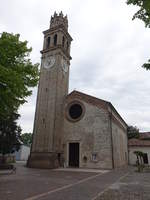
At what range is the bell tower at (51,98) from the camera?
21.8 m

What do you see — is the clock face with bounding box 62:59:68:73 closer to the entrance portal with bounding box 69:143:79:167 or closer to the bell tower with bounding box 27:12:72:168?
the bell tower with bounding box 27:12:72:168

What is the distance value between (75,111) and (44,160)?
779 cm

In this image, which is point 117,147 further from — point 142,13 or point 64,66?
point 142,13

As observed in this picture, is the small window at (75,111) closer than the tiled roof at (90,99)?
No

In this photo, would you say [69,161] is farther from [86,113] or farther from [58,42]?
[58,42]

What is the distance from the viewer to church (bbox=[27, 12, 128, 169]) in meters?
21.3

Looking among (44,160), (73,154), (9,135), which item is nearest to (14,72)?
(44,160)

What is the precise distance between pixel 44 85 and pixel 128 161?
903 inches

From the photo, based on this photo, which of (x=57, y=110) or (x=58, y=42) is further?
(x=58, y=42)

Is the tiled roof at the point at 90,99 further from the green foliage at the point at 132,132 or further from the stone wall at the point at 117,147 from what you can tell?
the green foliage at the point at 132,132

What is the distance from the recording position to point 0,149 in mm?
22406

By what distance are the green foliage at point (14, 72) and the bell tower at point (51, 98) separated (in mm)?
11023

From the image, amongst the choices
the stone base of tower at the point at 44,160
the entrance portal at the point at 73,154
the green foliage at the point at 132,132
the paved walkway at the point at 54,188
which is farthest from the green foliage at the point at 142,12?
the green foliage at the point at 132,132

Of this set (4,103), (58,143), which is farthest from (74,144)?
(4,103)
